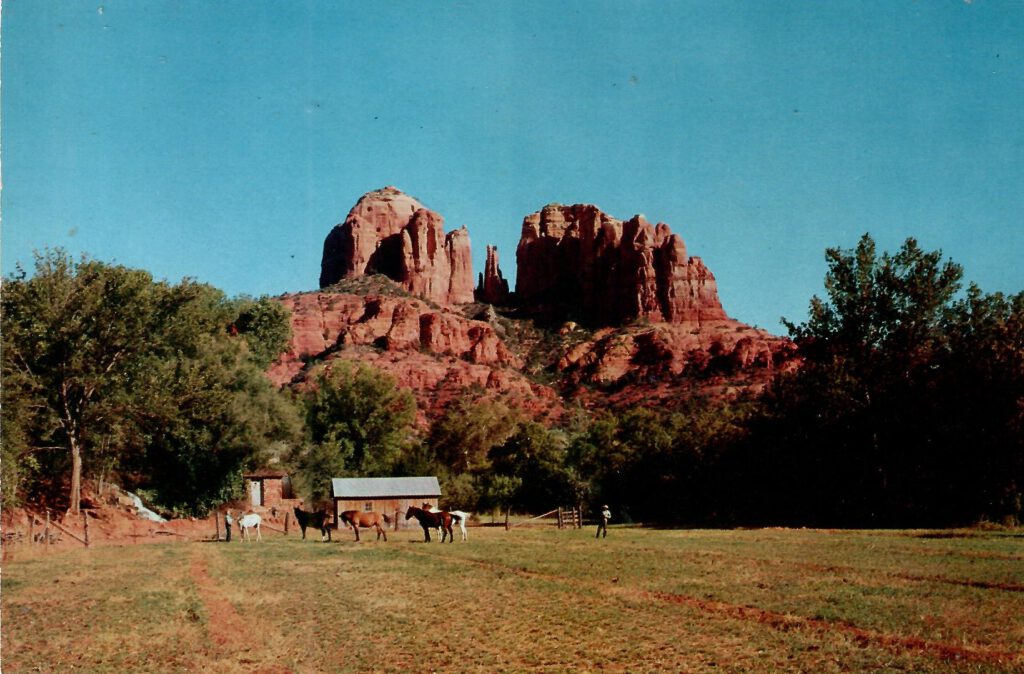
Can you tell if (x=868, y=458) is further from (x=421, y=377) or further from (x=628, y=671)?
(x=421, y=377)

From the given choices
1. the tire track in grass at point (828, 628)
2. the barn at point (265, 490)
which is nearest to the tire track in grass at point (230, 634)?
the tire track in grass at point (828, 628)

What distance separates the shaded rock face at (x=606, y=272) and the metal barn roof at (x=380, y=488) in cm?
10233

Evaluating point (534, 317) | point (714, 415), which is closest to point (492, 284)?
point (534, 317)

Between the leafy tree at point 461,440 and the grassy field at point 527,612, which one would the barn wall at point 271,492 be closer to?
the grassy field at point 527,612

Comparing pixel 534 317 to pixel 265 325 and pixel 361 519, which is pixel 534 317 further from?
pixel 361 519

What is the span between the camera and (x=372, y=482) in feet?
167

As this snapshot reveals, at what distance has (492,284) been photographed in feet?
594

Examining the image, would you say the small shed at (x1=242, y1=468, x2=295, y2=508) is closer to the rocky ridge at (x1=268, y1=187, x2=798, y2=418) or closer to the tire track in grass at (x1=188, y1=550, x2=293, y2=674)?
the tire track in grass at (x1=188, y1=550, x2=293, y2=674)

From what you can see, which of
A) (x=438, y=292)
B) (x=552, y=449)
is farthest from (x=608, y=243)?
(x=552, y=449)

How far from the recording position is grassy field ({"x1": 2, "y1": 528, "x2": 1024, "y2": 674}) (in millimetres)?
11398

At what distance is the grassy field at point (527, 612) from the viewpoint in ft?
37.4

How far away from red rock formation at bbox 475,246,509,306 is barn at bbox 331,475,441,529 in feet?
418

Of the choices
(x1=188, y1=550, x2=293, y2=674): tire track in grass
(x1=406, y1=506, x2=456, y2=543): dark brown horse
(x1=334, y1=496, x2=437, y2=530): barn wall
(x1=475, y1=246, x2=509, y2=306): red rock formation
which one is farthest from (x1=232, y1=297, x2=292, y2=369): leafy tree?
(x1=475, y1=246, x2=509, y2=306): red rock formation

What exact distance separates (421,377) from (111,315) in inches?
3097
